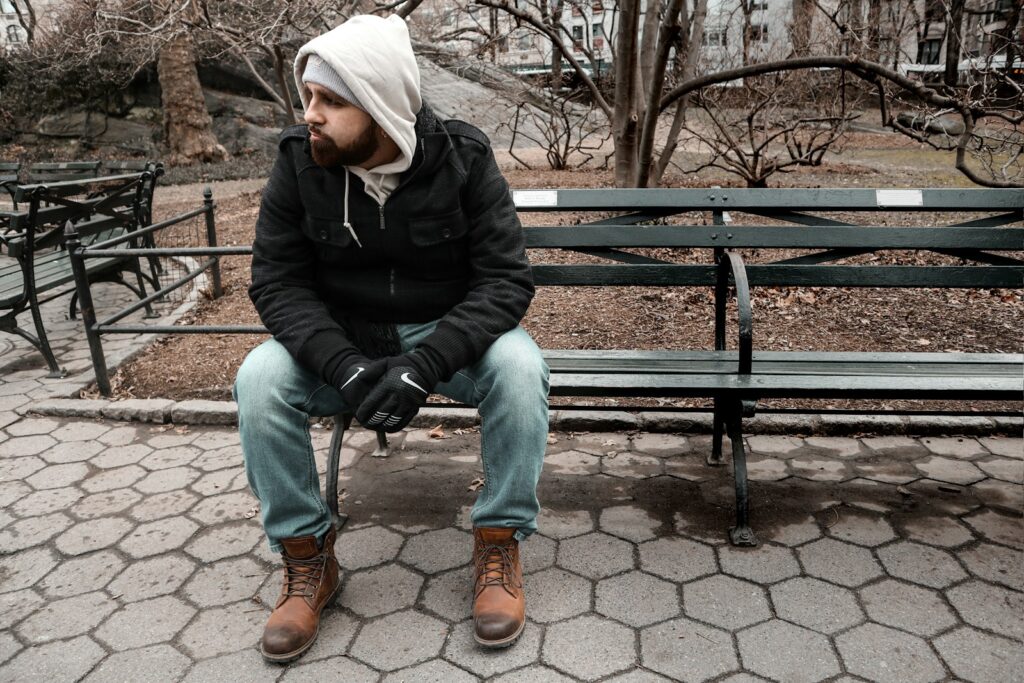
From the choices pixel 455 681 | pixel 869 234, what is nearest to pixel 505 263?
pixel 455 681

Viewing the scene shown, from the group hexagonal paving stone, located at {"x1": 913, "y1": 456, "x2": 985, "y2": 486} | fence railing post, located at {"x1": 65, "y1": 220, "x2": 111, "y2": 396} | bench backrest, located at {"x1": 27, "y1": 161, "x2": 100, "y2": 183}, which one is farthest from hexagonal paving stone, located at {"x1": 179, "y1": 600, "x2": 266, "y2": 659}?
bench backrest, located at {"x1": 27, "y1": 161, "x2": 100, "y2": 183}

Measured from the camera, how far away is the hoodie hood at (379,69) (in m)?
2.48

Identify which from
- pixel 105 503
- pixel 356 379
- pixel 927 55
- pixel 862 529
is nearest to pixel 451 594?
pixel 356 379

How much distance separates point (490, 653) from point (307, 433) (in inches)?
33.6

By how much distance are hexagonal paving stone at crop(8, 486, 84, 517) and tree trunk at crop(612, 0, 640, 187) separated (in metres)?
4.97

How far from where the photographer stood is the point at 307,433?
261 centimetres

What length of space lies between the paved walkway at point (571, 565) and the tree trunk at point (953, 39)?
297 cm

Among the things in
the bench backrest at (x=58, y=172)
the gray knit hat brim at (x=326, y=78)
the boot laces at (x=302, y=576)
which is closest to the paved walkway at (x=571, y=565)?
the boot laces at (x=302, y=576)

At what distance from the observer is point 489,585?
2.59 meters

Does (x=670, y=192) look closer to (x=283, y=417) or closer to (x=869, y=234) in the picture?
(x=869, y=234)

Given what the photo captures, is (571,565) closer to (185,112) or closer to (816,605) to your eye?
(816,605)

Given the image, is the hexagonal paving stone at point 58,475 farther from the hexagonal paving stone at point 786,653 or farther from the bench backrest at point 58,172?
the bench backrest at point 58,172

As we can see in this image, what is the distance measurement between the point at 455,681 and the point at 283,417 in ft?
2.97

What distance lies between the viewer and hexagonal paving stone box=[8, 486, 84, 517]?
343 cm
